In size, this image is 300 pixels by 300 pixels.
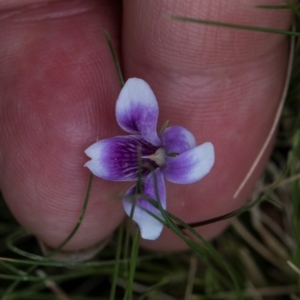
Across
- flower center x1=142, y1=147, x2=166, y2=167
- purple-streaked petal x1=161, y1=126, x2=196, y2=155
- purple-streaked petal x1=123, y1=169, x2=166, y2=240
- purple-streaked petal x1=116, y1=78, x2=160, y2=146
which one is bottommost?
purple-streaked petal x1=123, y1=169, x2=166, y2=240

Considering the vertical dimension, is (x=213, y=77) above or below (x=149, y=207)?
above

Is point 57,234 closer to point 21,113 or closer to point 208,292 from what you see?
point 21,113

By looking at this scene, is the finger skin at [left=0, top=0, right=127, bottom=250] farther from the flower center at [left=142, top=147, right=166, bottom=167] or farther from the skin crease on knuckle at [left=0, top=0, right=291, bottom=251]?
the flower center at [left=142, top=147, right=166, bottom=167]

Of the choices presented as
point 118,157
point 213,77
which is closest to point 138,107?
point 118,157

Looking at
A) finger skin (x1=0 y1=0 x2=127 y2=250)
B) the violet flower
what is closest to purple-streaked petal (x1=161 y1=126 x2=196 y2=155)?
the violet flower

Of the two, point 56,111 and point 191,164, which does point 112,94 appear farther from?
point 191,164

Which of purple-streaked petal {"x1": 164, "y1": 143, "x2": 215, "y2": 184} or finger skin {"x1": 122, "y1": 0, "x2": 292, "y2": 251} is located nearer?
purple-streaked petal {"x1": 164, "y1": 143, "x2": 215, "y2": 184}

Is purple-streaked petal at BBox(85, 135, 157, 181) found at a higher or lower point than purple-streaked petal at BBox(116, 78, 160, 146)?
lower

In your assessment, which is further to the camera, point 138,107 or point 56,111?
point 56,111

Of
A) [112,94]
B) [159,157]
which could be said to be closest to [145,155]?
[159,157]
